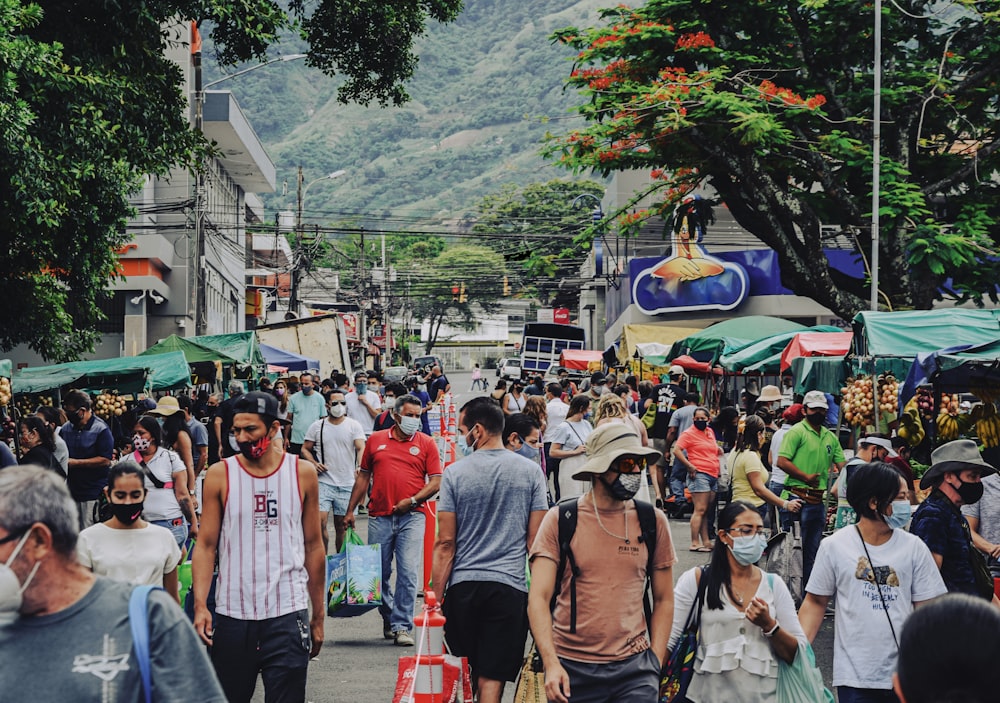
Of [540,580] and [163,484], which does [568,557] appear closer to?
[540,580]

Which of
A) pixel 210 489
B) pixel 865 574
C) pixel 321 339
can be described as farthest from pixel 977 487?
pixel 321 339

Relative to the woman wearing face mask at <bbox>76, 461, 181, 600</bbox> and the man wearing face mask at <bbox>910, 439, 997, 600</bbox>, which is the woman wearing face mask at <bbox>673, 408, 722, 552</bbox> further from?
the woman wearing face mask at <bbox>76, 461, 181, 600</bbox>

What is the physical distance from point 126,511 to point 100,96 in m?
8.50

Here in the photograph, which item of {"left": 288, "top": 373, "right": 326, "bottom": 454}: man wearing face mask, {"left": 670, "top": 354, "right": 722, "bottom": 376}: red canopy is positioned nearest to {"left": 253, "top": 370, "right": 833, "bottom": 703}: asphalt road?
{"left": 288, "top": 373, "right": 326, "bottom": 454}: man wearing face mask

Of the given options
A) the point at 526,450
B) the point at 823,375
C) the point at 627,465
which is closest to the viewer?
the point at 627,465

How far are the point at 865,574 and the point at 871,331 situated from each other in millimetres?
7735

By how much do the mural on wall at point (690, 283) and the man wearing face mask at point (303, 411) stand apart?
2437cm

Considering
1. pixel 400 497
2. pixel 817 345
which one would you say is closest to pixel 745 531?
pixel 400 497

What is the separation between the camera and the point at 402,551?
1031cm

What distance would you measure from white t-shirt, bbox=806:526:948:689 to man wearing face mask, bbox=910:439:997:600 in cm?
79

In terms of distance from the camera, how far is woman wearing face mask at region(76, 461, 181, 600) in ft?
21.4

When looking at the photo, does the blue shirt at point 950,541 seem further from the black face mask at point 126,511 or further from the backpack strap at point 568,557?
the black face mask at point 126,511

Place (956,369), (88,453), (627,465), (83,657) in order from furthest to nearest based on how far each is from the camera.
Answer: (88,453), (956,369), (627,465), (83,657)

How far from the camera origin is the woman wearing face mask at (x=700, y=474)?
15.1 m
